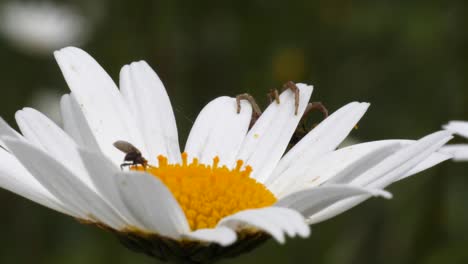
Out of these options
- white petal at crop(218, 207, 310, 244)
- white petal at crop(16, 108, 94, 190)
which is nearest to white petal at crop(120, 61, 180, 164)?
white petal at crop(16, 108, 94, 190)

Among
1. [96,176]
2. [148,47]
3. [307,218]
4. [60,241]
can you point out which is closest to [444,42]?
[148,47]

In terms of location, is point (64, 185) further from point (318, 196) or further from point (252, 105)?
point (252, 105)

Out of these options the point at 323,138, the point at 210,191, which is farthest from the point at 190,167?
the point at 323,138

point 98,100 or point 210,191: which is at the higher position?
point 98,100

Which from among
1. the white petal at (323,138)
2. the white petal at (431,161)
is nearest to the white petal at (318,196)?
the white petal at (431,161)

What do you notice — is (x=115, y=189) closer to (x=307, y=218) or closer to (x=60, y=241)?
(x=307, y=218)

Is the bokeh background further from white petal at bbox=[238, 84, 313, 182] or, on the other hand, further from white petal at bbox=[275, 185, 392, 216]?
white petal at bbox=[275, 185, 392, 216]
